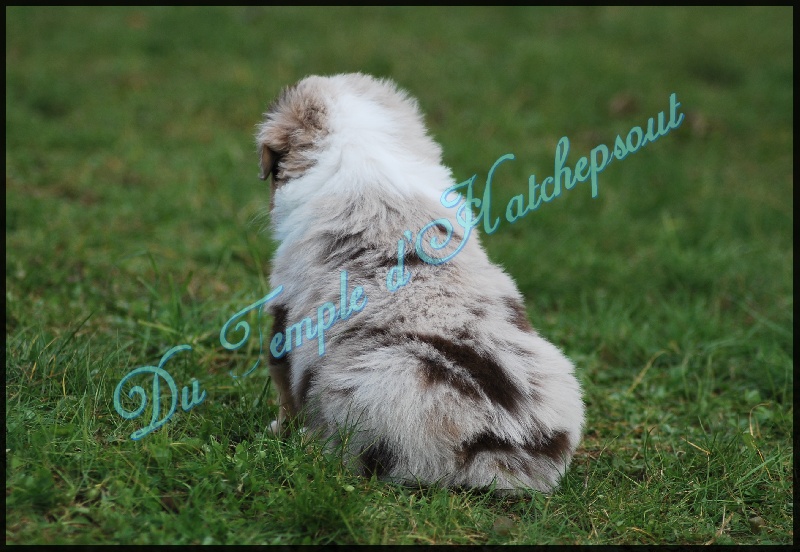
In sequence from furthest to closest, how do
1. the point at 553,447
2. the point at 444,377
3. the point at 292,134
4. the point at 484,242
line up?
the point at 484,242
the point at 292,134
the point at 553,447
the point at 444,377

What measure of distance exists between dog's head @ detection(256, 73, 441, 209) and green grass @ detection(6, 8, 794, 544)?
3.38 feet

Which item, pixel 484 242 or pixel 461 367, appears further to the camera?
pixel 484 242

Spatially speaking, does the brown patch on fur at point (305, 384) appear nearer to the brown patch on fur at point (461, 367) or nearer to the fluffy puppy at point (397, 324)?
the fluffy puppy at point (397, 324)

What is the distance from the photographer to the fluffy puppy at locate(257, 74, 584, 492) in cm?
277

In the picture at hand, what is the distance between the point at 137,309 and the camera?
168 inches

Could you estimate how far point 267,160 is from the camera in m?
3.22

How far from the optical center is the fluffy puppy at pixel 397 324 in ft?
9.08

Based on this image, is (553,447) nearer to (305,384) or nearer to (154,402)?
(305,384)

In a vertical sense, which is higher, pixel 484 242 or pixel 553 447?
pixel 484 242

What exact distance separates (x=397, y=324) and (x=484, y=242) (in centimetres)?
290

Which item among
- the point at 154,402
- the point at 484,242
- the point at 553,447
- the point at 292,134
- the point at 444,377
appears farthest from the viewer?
the point at 484,242

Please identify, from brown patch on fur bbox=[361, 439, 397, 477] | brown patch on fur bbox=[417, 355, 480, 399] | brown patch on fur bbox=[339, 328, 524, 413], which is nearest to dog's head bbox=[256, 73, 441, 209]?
brown patch on fur bbox=[339, 328, 524, 413]

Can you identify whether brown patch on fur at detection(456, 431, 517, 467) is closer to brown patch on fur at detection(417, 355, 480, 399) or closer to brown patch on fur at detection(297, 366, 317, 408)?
brown patch on fur at detection(417, 355, 480, 399)

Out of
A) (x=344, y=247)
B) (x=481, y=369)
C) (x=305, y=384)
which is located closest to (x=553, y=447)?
(x=481, y=369)
